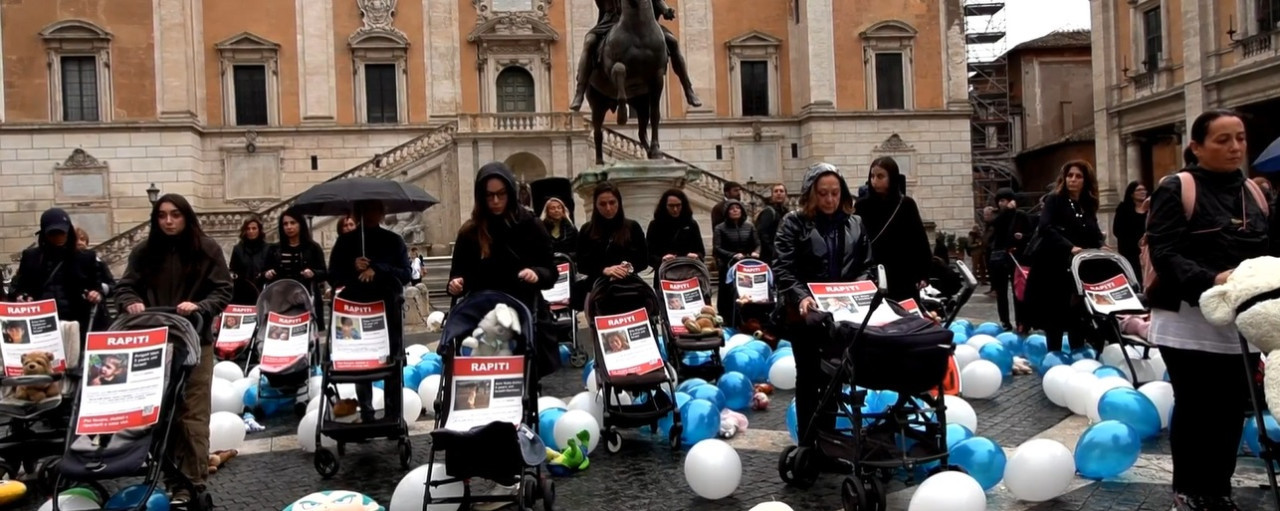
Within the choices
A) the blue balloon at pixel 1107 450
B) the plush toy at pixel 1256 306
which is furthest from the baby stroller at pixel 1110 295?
the plush toy at pixel 1256 306

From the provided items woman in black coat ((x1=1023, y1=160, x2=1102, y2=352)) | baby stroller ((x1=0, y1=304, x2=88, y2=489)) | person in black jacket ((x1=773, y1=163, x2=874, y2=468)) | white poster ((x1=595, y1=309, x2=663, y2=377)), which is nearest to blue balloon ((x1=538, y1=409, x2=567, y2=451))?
white poster ((x1=595, y1=309, x2=663, y2=377))

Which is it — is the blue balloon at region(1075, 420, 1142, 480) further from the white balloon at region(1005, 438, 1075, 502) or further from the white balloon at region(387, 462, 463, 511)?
the white balloon at region(387, 462, 463, 511)

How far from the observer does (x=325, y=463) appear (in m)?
6.23

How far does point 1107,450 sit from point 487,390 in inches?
134

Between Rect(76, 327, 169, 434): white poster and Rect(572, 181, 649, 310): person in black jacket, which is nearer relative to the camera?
Rect(76, 327, 169, 434): white poster

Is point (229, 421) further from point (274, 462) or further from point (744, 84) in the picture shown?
point (744, 84)

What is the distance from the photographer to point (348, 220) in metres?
8.89

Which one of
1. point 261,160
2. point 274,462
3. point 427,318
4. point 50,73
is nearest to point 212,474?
point 274,462

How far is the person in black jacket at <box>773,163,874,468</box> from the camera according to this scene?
5297 millimetres

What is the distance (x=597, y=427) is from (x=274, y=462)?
233 centimetres

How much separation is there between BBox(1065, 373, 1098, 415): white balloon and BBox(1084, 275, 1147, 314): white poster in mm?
829

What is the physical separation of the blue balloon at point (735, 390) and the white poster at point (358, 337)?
8.63 feet

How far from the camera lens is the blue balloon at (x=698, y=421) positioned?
6527 mm

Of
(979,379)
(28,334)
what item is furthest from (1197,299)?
(28,334)
